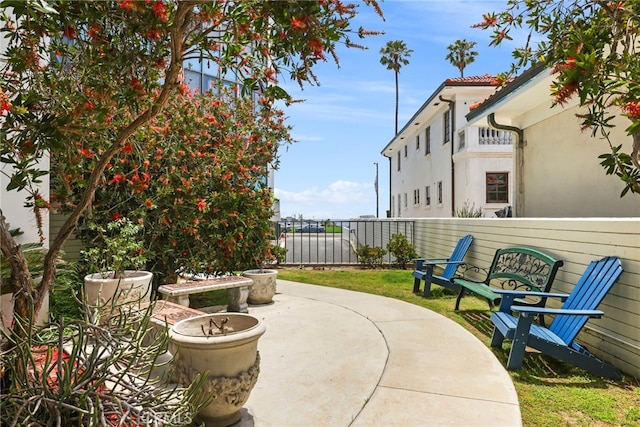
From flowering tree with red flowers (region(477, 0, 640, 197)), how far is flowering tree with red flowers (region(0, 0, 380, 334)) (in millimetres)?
1183

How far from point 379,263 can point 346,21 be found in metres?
9.90

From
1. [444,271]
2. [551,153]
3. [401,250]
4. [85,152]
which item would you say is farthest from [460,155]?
[85,152]

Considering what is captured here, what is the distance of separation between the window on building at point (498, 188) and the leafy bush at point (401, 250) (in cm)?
587

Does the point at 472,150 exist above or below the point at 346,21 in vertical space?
above

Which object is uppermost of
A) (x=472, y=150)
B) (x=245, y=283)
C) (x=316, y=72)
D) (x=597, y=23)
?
(x=472, y=150)

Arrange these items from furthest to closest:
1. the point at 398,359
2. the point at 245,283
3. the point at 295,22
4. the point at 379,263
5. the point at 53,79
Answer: the point at 379,263 < the point at 245,283 < the point at 398,359 < the point at 53,79 < the point at 295,22

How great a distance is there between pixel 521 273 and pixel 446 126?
1252cm

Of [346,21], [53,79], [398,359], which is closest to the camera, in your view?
[346,21]

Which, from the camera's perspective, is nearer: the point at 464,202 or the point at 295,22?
the point at 295,22

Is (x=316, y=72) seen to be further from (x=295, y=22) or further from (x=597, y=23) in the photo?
(x=597, y=23)

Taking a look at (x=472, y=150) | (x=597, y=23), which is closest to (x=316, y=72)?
(x=597, y=23)

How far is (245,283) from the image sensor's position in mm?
6082

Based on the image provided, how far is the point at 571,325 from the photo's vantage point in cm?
394

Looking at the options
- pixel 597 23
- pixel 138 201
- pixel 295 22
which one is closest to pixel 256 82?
pixel 295 22
